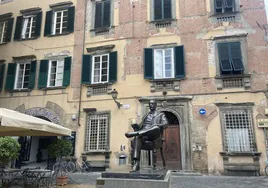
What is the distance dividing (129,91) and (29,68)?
6.62 meters

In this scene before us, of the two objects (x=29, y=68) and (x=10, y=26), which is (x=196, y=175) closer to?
(x=29, y=68)

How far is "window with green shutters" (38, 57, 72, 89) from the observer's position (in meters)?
14.2

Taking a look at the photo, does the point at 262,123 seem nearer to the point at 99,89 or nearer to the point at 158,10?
the point at 158,10

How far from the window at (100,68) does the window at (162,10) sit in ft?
11.4

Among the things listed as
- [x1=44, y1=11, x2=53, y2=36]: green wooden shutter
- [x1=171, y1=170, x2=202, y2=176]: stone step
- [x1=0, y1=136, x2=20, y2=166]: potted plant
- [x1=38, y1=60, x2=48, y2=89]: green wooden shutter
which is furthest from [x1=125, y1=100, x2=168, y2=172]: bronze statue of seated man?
[x1=44, y1=11, x2=53, y2=36]: green wooden shutter

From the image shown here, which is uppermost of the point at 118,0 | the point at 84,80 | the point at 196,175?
the point at 118,0

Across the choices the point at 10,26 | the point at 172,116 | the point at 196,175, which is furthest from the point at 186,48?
the point at 10,26

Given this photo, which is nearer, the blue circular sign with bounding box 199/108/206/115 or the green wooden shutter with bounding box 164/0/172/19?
the blue circular sign with bounding box 199/108/206/115

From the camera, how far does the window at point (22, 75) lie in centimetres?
1508

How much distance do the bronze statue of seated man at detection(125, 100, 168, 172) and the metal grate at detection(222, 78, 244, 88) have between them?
22.2ft

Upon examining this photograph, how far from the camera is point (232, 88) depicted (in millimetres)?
11734

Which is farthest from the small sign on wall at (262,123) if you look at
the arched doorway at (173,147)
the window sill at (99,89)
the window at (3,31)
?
the window at (3,31)

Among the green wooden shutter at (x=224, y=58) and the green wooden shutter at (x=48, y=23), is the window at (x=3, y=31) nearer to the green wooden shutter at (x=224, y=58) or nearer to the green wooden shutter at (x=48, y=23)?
the green wooden shutter at (x=48, y=23)

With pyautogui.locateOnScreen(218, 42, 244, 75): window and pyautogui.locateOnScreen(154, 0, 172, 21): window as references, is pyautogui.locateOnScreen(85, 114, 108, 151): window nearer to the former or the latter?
pyautogui.locateOnScreen(154, 0, 172, 21): window
